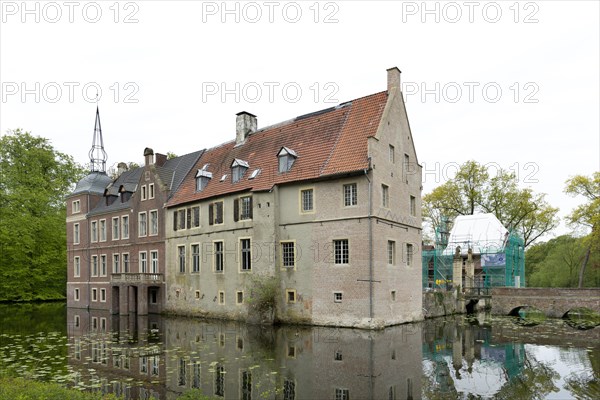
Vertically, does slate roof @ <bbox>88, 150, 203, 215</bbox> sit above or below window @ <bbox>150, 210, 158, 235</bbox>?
above

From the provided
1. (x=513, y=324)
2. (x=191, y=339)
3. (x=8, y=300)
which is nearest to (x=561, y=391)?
(x=191, y=339)

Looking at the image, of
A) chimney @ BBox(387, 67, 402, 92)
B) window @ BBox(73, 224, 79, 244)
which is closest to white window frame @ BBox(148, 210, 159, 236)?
window @ BBox(73, 224, 79, 244)

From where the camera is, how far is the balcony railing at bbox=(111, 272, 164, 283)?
32781 mm

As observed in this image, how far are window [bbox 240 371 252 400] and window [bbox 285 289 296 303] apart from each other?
1178 centimetres

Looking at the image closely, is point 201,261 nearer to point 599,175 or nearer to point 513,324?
point 513,324

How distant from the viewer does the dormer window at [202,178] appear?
104 feet

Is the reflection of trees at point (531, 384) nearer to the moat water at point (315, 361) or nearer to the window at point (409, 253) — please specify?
the moat water at point (315, 361)

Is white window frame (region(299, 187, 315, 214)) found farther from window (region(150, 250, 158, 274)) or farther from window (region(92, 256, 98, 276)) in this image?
window (region(92, 256, 98, 276))

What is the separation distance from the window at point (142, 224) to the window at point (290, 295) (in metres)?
14.5

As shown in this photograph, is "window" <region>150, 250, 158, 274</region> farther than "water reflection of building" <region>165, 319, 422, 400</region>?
Yes

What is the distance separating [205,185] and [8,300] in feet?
96.6

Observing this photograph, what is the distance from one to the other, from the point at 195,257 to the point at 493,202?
3377 centimetres

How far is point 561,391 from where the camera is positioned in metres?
11.5

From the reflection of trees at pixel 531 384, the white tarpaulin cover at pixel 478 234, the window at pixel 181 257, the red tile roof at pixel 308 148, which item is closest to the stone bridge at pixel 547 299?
the white tarpaulin cover at pixel 478 234
